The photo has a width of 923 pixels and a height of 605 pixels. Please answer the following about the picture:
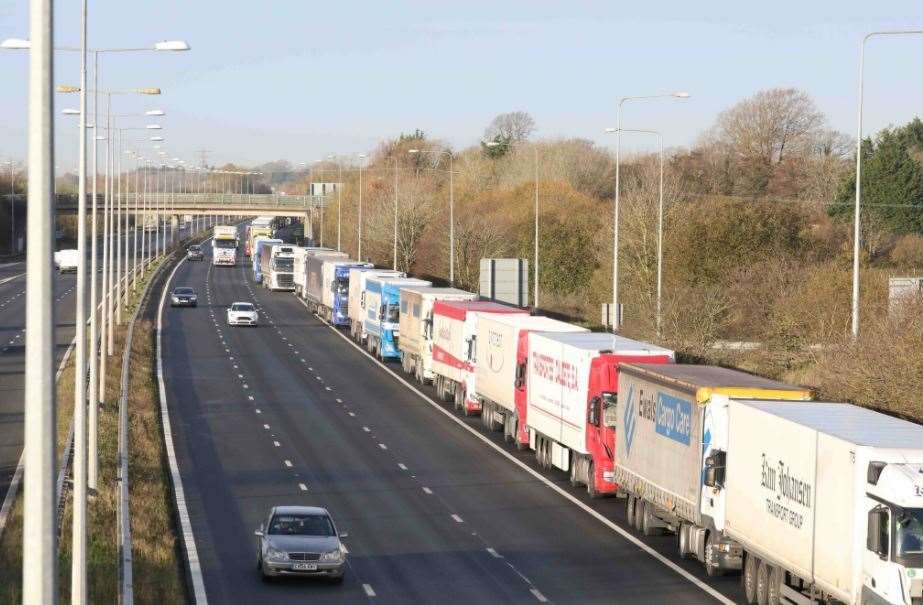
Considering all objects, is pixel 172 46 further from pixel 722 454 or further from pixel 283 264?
pixel 283 264

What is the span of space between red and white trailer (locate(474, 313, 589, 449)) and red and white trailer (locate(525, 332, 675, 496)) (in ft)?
3.77

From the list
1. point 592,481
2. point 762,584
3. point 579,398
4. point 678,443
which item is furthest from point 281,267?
point 762,584

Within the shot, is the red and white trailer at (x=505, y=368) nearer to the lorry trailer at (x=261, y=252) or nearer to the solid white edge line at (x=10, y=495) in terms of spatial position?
the solid white edge line at (x=10, y=495)

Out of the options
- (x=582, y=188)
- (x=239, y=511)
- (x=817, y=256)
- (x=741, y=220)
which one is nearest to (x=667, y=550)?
(x=239, y=511)

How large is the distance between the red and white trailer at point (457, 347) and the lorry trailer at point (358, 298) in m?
15.4

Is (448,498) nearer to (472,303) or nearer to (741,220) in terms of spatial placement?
(472,303)

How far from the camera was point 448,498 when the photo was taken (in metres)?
32.4

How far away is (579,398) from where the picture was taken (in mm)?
32469

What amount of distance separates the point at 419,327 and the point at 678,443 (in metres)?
27.5

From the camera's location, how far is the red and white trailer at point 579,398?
3141 cm

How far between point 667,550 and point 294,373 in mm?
30241

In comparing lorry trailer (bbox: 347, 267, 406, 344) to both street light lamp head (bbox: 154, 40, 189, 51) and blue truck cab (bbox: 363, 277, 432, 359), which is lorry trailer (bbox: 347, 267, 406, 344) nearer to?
blue truck cab (bbox: 363, 277, 432, 359)

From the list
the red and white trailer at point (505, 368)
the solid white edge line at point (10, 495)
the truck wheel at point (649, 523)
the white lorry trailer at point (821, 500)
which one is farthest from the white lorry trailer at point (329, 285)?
the white lorry trailer at point (821, 500)

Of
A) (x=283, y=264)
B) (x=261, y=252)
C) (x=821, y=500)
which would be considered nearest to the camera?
(x=821, y=500)
